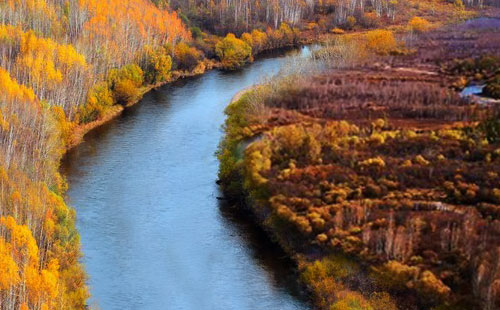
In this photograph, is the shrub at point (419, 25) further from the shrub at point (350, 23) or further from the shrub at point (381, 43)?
the shrub at point (381, 43)

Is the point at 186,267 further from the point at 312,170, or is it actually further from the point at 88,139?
the point at 88,139

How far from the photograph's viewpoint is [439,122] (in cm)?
5256

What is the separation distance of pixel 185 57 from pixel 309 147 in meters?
34.4

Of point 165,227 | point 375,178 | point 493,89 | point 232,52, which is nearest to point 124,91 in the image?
point 232,52

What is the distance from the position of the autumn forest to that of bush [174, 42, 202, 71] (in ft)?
0.52

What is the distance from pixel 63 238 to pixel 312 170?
15.8m

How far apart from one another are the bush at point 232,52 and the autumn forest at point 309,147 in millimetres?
259

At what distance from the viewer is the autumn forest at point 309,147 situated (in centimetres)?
3222

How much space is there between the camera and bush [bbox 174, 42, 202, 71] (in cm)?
7706

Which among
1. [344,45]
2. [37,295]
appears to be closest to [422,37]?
[344,45]

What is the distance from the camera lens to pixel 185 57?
76.9 metres

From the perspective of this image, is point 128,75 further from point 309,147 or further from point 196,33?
point 309,147

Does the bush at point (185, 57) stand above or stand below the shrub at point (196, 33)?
below

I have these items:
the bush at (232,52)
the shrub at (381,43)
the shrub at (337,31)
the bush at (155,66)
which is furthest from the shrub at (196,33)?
the shrub at (337,31)
